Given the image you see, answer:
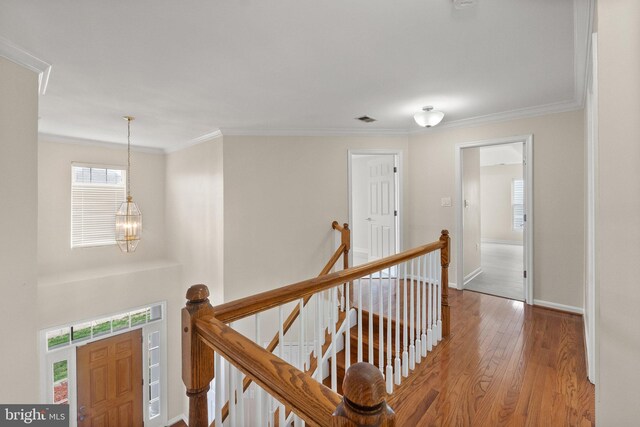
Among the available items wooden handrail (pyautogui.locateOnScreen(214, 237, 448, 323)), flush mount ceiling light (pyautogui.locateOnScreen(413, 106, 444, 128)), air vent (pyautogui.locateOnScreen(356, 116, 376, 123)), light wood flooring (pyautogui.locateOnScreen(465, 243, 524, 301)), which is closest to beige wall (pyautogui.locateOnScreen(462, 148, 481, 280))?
light wood flooring (pyautogui.locateOnScreen(465, 243, 524, 301))

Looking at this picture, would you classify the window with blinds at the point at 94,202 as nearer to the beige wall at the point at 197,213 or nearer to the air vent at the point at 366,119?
the beige wall at the point at 197,213

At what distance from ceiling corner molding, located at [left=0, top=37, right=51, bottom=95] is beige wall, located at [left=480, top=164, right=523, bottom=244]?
9.46 m

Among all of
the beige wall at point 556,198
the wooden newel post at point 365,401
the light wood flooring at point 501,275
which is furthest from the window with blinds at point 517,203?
the wooden newel post at point 365,401

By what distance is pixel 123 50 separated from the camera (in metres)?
2.17

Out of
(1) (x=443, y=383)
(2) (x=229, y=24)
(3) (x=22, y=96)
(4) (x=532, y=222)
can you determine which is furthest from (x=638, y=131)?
(3) (x=22, y=96)

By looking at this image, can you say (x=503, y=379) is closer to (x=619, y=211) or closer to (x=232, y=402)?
(x=619, y=211)

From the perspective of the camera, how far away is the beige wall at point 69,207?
14.8 feet

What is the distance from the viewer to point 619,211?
1.17 meters

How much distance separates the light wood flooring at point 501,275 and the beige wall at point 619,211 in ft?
9.44

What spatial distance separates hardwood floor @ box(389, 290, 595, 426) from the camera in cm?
178

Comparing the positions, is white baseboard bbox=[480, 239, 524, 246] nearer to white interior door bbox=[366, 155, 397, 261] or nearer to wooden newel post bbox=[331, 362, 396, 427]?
white interior door bbox=[366, 155, 397, 261]

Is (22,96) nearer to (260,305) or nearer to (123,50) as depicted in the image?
(123,50)

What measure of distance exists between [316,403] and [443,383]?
6.18ft

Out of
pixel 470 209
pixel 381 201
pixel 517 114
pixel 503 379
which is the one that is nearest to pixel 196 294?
pixel 503 379
